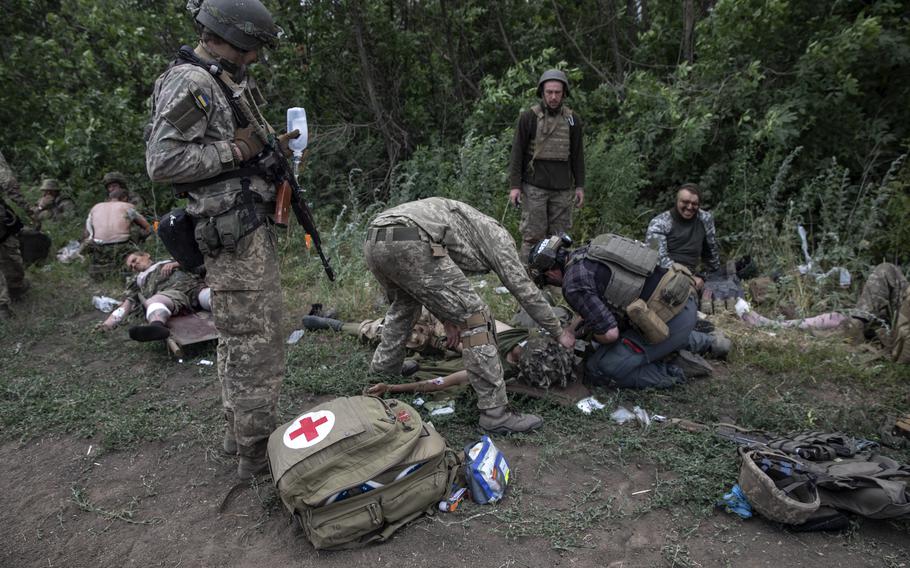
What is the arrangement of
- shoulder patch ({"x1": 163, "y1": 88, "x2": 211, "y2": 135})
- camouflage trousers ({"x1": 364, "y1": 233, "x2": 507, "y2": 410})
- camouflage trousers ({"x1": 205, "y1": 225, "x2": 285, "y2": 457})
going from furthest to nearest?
camouflage trousers ({"x1": 364, "y1": 233, "x2": 507, "y2": 410}) < camouflage trousers ({"x1": 205, "y1": 225, "x2": 285, "y2": 457}) < shoulder patch ({"x1": 163, "y1": 88, "x2": 211, "y2": 135})

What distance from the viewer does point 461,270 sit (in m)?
3.39

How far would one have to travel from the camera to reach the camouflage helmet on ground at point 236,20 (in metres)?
2.49

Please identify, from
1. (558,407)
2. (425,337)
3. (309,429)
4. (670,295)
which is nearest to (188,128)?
(309,429)

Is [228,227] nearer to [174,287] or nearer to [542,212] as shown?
[174,287]

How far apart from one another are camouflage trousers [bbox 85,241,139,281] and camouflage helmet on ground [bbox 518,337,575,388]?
5283 millimetres

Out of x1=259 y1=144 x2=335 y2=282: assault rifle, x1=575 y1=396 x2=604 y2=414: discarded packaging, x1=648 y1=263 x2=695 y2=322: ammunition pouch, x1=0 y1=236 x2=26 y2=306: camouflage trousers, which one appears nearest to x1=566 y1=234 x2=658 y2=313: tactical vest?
x1=648 y1=263 x2=695 y2=322: ammunition pouch

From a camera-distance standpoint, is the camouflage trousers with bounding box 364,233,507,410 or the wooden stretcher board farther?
the wooden stretcher board

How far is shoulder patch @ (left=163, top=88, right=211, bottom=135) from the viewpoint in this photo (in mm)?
2436

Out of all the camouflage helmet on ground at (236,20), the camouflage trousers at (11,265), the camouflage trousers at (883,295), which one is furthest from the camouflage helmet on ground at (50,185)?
the camouflage trousers at (883,295)

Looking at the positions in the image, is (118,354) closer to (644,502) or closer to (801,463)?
(644,502)

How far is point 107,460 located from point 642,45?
27.5 ft

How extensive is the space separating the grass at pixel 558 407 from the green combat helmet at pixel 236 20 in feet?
7.07

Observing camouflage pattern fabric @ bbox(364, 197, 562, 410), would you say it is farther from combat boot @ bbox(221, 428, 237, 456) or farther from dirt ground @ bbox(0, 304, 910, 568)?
combat boot @ bbox(221, 428, 237, 456)

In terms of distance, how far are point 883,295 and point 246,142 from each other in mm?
4957
